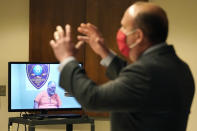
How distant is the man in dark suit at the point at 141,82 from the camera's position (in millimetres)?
1162

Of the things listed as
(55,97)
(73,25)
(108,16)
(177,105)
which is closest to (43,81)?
(55,97)

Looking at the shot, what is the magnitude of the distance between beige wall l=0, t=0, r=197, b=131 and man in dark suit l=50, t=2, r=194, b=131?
8.22ft

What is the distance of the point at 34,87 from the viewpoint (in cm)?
341

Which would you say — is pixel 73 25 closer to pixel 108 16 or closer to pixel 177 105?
pixel 108 16

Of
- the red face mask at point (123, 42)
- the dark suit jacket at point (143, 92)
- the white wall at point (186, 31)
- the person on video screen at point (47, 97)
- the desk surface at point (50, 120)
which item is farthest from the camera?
the white wall at point (186, 31)

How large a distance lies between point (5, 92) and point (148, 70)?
9.38 feet

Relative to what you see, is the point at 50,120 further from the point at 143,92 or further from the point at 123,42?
the point at 143,92

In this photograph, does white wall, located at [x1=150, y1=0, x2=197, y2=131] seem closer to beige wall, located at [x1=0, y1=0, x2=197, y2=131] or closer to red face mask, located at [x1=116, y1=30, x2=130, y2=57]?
beige wall, located at [x1=0, y1=0, x2=197, y2=131]

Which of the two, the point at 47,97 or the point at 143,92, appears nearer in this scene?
the point at 143,92

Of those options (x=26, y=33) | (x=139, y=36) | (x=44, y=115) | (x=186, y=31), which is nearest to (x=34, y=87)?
(x=44, y=115)

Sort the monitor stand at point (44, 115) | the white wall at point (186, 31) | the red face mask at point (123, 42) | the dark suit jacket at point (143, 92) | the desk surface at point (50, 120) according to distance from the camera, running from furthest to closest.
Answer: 1. the white wall at point (186, 31)
2. the monitor stand at point (44, 115)
3. the desk surface at point (50, 120)
4. the red face mask at point (123, 42)
5. the dark suit jacket at point (143, 92)

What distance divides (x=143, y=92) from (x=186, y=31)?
2746 mm

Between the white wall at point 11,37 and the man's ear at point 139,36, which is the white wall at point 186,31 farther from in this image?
the man's ear at point 139,36

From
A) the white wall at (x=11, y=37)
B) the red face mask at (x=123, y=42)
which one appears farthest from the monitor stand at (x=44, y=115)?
the red face mask at (x=123, y=42)
